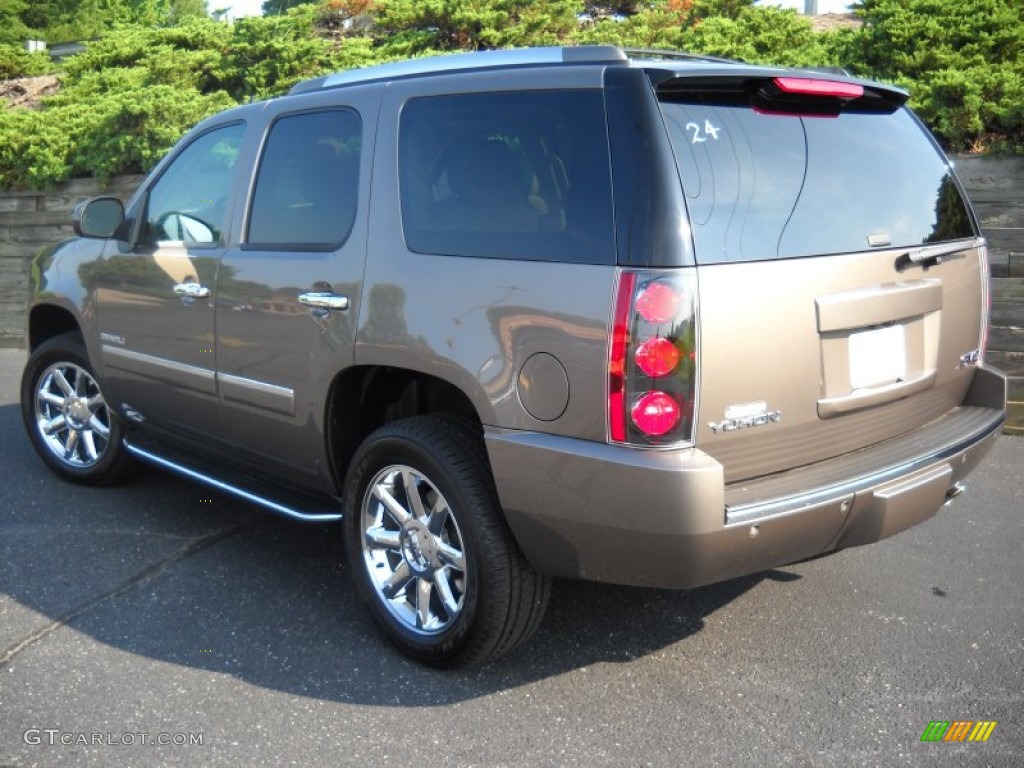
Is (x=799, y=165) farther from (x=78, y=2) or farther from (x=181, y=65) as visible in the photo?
(x=78, y=2)

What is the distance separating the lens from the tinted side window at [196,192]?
4.32m

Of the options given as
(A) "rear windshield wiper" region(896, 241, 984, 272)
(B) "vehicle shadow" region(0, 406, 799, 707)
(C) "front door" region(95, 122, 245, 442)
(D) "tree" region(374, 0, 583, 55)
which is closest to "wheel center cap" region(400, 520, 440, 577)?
(B) "vehicle shadow" region(0, 406, 799, 707)

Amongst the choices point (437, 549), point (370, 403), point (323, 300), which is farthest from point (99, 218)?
point (437, 549)

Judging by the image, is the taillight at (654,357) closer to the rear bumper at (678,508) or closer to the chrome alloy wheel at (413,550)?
the rear bumper at (678,508)

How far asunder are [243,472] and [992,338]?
4.81 metres

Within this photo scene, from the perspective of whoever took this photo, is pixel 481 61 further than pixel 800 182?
Yes

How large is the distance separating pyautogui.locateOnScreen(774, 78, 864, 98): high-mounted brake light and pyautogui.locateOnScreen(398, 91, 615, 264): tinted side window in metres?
0.58

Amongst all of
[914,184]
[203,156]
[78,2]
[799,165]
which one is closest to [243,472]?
[203,156]

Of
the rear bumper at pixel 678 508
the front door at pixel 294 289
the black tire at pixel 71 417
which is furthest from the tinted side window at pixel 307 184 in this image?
the black tire at pixel 71 417

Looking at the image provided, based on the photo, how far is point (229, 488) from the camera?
4254mm

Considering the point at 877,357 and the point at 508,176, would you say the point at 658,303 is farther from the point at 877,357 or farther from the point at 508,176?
the point at 877,357

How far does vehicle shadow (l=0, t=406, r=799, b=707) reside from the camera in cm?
345

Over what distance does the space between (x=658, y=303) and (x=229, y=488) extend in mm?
2247

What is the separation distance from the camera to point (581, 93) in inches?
119
